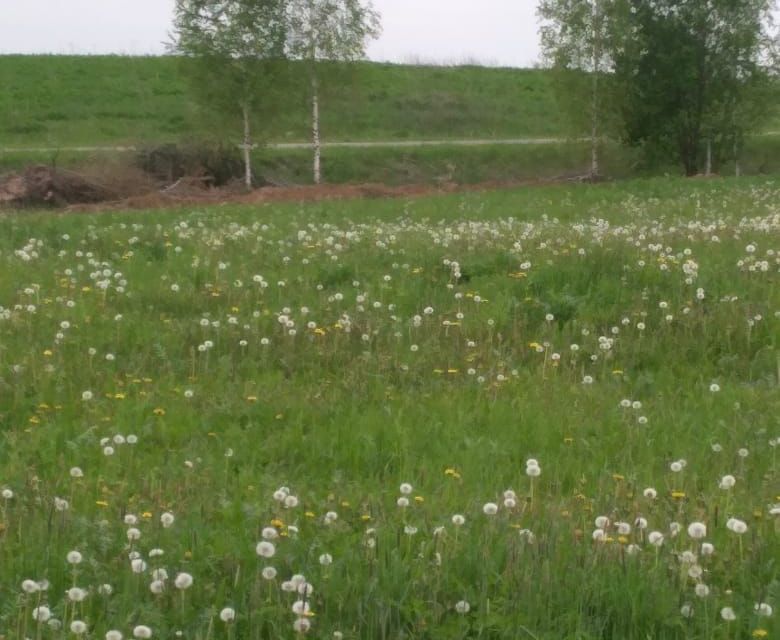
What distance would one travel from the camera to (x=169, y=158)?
124 feet

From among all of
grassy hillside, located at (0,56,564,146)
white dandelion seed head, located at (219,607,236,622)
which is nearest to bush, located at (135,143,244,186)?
grassy hillside, located at (0,56,564,146)

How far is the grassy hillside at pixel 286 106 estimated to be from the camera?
4491cm

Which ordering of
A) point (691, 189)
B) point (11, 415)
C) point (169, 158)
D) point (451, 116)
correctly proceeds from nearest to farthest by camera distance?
point (11, 415)
point (691, 189)
point (169, 158)
point (451, 116)

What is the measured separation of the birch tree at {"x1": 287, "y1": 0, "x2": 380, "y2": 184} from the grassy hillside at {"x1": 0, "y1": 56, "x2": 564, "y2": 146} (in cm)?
90

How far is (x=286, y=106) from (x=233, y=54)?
2969mm

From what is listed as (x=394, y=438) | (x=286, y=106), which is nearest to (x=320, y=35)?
(x=286, y=106)

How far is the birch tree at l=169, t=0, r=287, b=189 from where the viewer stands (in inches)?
1518

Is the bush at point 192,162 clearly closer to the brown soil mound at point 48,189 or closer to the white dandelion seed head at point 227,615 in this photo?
the brown soil mound at point 48,189

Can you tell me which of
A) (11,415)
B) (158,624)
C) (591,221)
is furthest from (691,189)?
(158,624)

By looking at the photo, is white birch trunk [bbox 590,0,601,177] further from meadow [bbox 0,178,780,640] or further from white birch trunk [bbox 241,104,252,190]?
meadow [bbox 0,178,780,640]

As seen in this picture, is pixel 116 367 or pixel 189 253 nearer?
pixel 116 367

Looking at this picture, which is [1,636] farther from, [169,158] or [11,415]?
[169,158]

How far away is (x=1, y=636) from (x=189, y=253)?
34.8 feet

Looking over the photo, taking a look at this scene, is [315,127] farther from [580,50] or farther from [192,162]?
[580,50]
